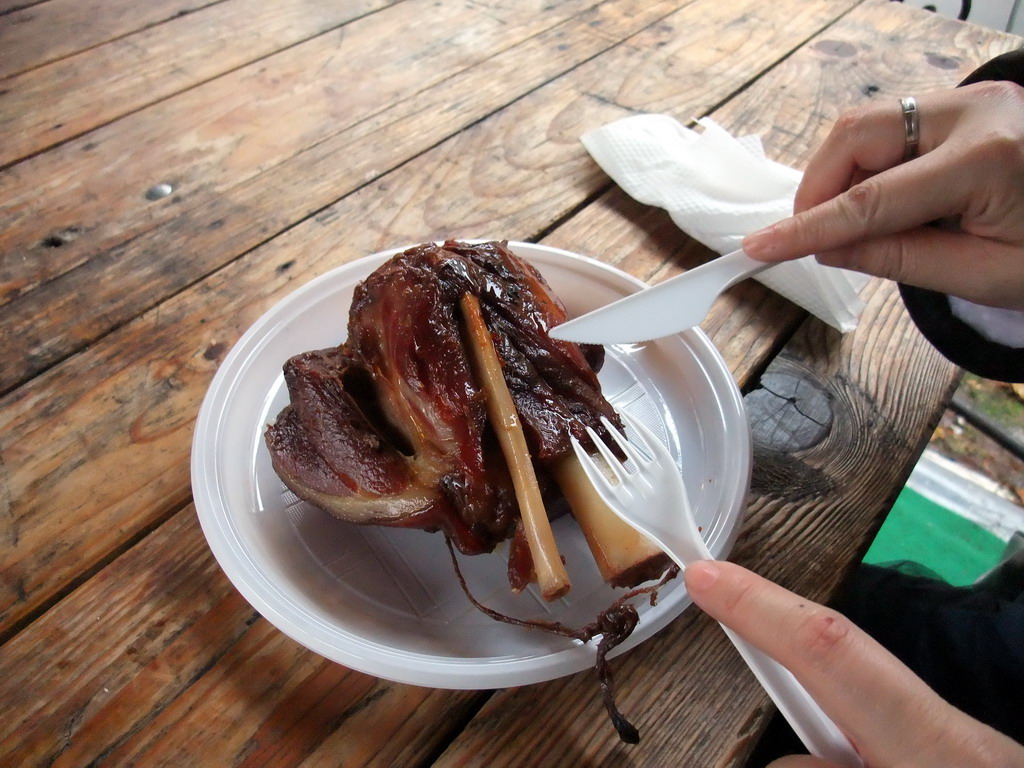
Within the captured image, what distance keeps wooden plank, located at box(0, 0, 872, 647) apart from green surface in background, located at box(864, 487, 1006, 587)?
1.48 m

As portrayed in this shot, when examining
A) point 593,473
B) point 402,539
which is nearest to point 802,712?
point 593,473

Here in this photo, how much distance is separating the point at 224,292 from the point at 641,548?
1.00m

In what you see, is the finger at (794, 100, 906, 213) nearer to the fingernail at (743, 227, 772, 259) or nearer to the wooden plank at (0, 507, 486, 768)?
the fingernail at (743, 227, 772, 259)

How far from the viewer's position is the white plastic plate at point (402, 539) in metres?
0.85

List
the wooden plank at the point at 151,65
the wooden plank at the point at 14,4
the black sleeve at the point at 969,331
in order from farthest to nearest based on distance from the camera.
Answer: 1. the wooden plank at the point at 14,4
2. the wooden plank at the point at 151,65
3. the black sleeve at the point at 969,331

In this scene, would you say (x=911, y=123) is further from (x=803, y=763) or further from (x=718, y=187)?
(x=803, y=763)

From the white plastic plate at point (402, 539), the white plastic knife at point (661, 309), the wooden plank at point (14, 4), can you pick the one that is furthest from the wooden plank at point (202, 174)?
the white plastic knife at point (661, 309)

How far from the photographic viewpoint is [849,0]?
2.38 m

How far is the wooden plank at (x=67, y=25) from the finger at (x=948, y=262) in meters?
2.08

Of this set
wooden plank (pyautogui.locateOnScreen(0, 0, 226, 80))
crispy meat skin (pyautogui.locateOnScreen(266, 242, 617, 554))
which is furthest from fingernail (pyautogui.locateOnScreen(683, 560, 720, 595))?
wooden plank (pyautogui.locateOnScreen(0, 0, 226, 80))

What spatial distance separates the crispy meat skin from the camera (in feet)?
3.02

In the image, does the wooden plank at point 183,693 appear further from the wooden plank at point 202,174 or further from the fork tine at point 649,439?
the wooden plank at point 202,174

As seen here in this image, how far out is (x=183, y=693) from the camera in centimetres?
91

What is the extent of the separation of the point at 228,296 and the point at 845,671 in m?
1.26
